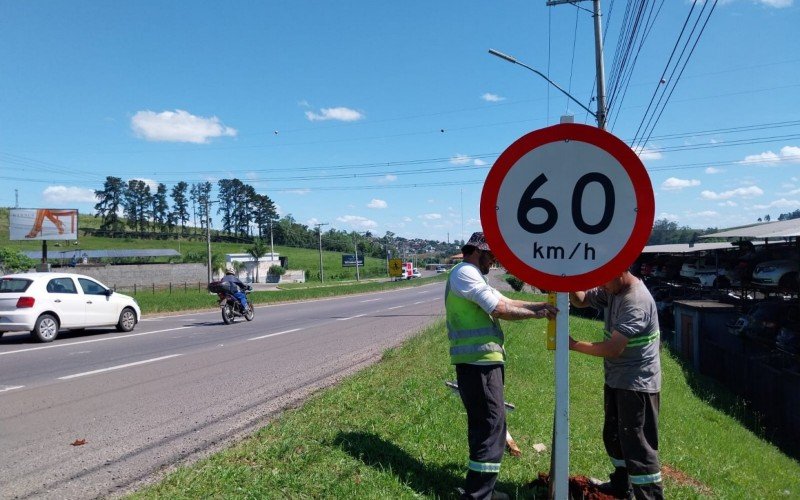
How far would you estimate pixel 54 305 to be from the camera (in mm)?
13906

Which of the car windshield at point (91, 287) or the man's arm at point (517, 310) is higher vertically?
the man's arm at point (517, 310)

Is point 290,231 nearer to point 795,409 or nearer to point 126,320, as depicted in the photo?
point 126,320

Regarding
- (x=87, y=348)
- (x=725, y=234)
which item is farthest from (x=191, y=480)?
(x=725, y=234)

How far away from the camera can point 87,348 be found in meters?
12.4

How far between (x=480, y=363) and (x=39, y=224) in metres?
48.5

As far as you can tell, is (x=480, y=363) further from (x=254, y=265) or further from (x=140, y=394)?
(x=254, y=265)

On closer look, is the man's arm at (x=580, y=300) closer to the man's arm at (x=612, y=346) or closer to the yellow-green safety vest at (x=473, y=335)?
the man's arm at (x=612, y=346)

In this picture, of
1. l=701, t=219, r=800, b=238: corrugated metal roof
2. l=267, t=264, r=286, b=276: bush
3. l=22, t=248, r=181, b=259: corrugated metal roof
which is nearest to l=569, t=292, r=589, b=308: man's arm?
l=701, t=219, r=800, b=238: corrugated metal roof

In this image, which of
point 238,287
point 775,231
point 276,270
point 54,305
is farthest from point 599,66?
point 276,270

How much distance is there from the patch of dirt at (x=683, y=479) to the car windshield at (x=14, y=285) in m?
14.2

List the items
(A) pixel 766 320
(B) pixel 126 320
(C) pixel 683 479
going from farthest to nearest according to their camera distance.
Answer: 1. (B) pixel 126 320
2. (A) pixel 766 320
3. (C) pixel 683 479

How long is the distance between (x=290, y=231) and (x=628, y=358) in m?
146

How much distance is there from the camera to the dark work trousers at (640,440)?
3461mm

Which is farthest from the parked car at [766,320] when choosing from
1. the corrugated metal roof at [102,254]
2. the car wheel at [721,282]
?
the corrugated metal roof at [102,254]
